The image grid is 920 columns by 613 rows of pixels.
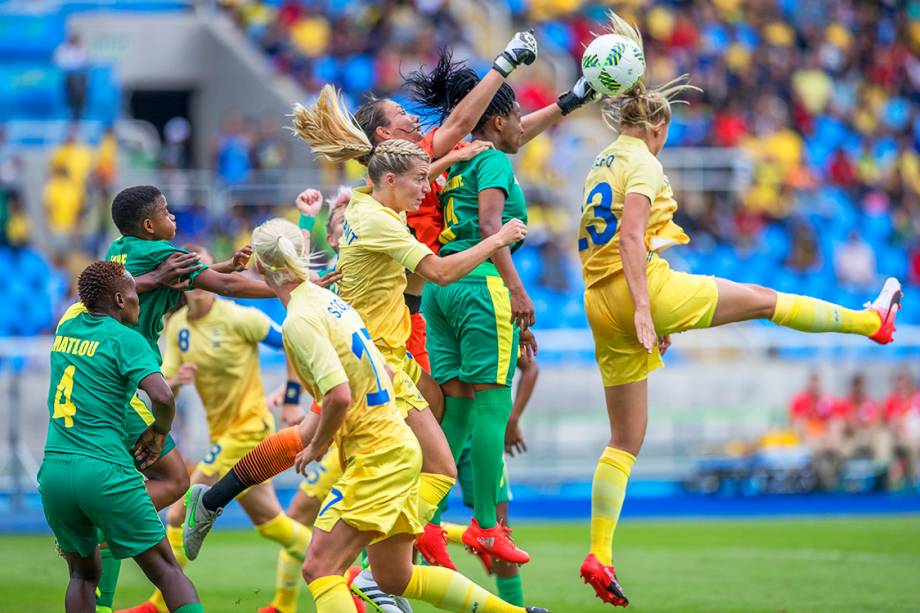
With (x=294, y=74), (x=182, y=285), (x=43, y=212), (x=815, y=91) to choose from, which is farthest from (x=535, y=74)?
(x=182, y=285)

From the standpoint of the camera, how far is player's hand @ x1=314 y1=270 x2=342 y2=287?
23.7 ft

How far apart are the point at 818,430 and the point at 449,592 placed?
11.5 meters

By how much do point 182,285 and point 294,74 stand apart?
16233 millimetres

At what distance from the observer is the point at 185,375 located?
9.55m

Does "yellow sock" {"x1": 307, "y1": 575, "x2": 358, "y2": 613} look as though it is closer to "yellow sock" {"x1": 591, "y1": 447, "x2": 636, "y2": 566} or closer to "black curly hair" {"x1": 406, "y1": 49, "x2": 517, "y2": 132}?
"yellow sock" {"x1": 591, "y1": 447, "x2": 636, "y2": 566}

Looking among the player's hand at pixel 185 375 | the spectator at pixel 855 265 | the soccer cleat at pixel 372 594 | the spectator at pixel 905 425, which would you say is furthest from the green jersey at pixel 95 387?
the spectator at pixel 855 265

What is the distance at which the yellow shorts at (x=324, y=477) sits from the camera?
29.5ft

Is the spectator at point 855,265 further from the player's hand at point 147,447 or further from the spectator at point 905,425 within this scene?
the player's hand at point 147,447

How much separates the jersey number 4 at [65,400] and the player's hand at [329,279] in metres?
1.26

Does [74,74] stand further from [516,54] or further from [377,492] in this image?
[377,492]

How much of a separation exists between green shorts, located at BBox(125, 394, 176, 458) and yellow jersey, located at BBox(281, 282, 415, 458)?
1.24 m

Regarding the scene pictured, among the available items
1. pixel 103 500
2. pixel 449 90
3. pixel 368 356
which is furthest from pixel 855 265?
pixel 103 500

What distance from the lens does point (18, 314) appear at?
1792cm

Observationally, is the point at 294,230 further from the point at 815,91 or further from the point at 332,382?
the point at 815,91
